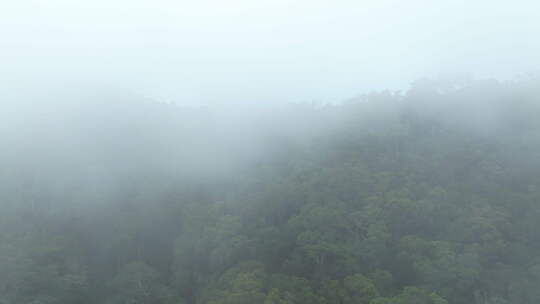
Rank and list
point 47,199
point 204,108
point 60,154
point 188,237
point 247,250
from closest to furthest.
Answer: point 247,250 < point 188,237 < point 47,199 < point 60,154 < point 204,108

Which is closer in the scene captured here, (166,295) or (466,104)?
(166,295)

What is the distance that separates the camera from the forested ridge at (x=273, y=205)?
13.7 metres

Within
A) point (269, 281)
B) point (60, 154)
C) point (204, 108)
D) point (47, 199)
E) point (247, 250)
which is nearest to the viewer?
point (269, 281)

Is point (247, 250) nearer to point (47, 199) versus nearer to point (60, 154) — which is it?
point (47, 199)

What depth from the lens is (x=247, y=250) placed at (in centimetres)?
1562

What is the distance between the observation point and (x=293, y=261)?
15.2 metres

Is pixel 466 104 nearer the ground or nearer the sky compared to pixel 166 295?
nearer the sky

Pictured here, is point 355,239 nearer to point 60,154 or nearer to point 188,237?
point 188,237

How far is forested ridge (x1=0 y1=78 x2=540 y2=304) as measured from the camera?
13.7 meters

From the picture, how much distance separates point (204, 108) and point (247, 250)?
17.7m

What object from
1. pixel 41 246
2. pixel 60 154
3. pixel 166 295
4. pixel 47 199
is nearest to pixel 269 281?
pixel 166 295

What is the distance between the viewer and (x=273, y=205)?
18.4m

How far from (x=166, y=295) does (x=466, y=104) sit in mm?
21180

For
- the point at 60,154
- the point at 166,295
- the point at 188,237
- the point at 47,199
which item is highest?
the point at 60,154
